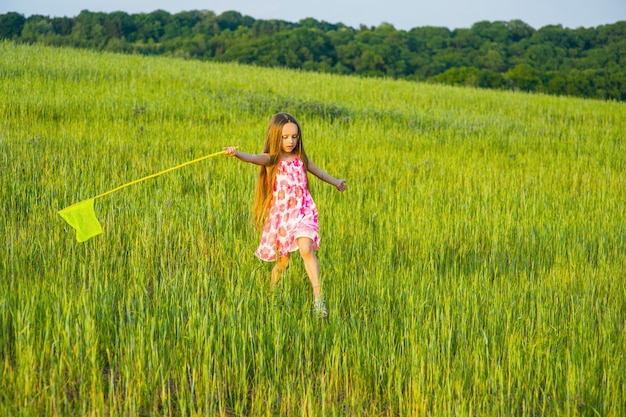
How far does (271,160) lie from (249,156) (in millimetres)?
291

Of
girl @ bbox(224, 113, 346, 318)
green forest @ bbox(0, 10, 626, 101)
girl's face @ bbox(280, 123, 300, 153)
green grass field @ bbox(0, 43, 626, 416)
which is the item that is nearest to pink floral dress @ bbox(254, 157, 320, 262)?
girl @ bbox(224, 113, 346, 318)

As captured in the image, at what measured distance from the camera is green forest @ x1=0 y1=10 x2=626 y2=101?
129 feet

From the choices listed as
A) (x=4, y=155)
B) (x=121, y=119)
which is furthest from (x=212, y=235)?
(x=121, y=119)

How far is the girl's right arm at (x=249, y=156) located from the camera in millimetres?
3729

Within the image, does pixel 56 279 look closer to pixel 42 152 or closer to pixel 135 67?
pixel 42 152

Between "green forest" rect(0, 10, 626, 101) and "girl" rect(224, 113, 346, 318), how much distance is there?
31.8 metres

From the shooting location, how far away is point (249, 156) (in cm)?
396

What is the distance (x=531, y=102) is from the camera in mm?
18391

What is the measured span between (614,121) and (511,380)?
573 inches

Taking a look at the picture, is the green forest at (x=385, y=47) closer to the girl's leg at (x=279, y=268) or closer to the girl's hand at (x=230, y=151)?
the girl's leg at (x=279, y=268)

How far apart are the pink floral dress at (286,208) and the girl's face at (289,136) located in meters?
0.10

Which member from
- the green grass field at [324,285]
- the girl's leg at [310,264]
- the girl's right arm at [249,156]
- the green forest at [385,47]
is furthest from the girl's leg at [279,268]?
the green forest at [385,47]

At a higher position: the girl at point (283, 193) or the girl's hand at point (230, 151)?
the girl's hand at point (230, 151)

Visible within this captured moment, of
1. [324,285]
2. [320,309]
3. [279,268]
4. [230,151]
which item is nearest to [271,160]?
[230,151]
